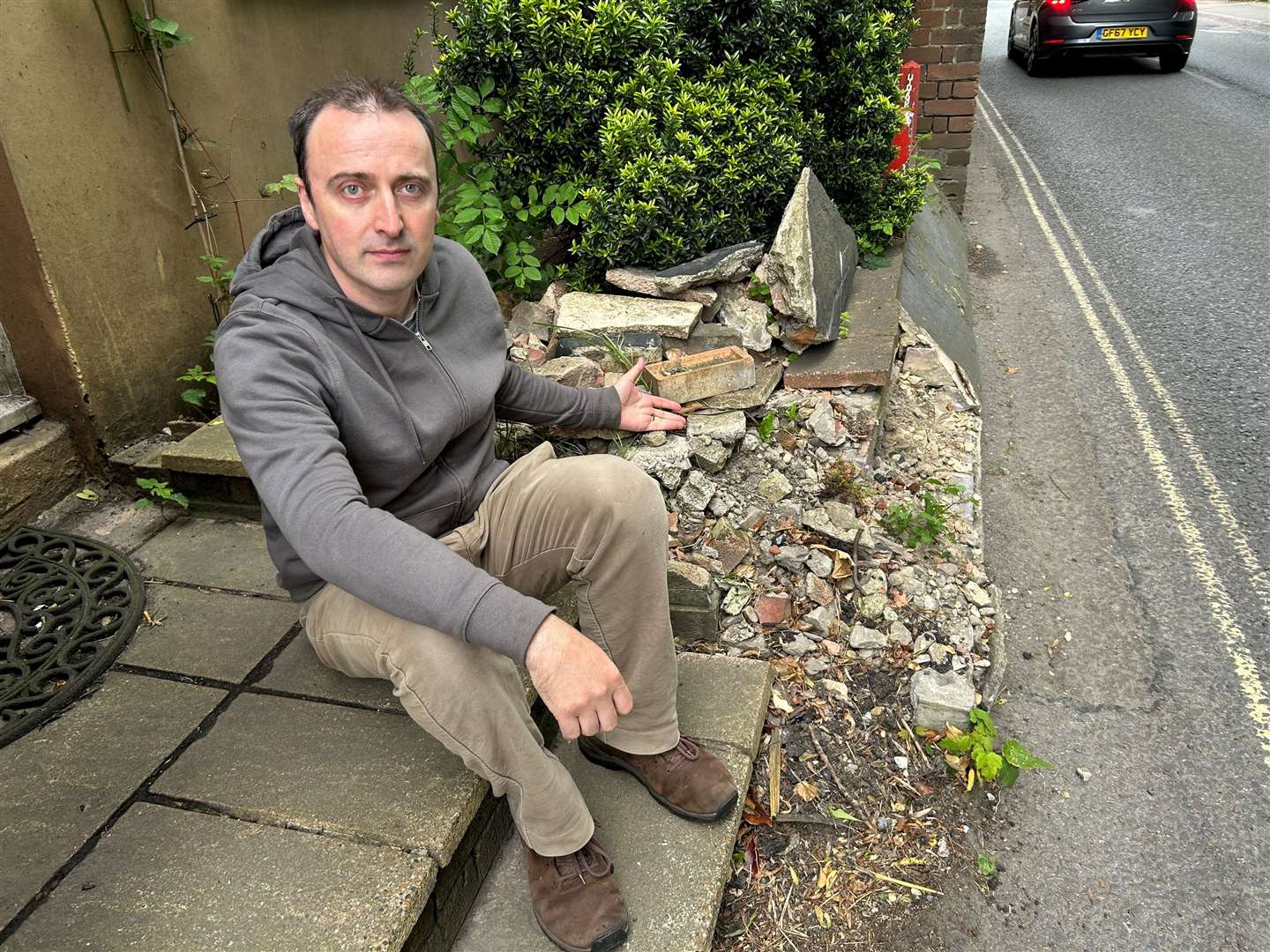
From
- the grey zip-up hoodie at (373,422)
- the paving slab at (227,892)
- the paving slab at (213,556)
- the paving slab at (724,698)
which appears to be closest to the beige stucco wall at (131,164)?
the paving slab at (213,556)

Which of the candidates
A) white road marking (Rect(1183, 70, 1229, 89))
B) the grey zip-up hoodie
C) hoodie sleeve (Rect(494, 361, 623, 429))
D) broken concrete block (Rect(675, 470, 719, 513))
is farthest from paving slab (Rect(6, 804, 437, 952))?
white road marking (Rect(1183, 70, 1229, 89))

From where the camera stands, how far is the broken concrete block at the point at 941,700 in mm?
2652

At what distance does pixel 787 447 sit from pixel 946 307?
86.7 inches

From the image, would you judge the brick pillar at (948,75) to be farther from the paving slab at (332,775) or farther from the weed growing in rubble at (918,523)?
the paving slab at (332,775)

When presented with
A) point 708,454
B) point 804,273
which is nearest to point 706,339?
point 804,273

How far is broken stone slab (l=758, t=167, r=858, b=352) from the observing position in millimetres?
3939

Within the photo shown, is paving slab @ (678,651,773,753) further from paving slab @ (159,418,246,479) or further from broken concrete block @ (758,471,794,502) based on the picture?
paving slab @ (159,418,246,479)

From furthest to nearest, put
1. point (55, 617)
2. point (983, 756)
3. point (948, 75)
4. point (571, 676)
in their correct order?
1. point (948, 75)
2. point (55, 617)
3. point (983, 756)
4. point (571, 676)

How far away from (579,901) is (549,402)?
1382mm

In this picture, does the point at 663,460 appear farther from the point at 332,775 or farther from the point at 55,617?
the point at 55,617

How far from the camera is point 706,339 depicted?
3.93 metres

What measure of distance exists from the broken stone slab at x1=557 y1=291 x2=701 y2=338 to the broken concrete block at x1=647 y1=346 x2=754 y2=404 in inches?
7.6

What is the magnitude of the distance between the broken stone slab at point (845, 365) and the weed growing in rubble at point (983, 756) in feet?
5.44

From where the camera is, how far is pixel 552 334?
12.7 ft
